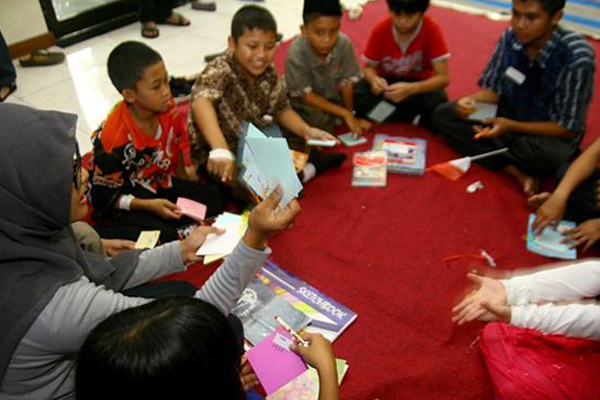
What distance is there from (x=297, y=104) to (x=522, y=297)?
1502mm

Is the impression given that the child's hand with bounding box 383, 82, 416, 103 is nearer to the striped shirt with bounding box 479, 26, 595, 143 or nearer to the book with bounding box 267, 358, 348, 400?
the striped shirt with bounding box 479, 26, 595, 143

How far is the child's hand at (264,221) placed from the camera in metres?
1.16

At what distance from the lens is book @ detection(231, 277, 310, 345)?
162cm

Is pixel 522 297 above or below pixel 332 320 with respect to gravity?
above

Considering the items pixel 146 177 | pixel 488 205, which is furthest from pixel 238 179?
pixel 488 205

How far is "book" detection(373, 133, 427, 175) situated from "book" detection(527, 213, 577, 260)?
60 centimetres

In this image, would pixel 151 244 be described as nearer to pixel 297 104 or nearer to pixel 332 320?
pixel 332 320

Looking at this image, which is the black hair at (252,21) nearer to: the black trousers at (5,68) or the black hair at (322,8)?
the black hair at (322,8)

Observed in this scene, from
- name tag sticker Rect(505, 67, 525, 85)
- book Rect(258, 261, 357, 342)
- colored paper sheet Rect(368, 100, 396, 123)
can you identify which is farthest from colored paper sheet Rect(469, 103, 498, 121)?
book Rect(258, 261, 357, 342)

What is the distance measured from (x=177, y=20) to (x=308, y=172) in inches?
93.2

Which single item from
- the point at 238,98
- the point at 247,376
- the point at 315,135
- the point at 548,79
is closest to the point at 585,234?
the point at 548,79

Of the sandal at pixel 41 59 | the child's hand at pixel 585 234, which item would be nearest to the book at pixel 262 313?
the child's hand at pixel 585 234

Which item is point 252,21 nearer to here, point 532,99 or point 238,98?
point 238,98

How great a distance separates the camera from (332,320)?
67.1 inches
